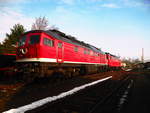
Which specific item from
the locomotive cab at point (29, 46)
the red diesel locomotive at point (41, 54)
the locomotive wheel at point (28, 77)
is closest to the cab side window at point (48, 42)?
the red diesel locomotive at point (41, 54)

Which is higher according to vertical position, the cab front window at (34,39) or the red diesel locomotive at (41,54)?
the cab front window at (34,39)

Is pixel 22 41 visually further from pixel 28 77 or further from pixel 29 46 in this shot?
pixel 28 77

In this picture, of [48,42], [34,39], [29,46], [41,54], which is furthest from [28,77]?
[48,42]

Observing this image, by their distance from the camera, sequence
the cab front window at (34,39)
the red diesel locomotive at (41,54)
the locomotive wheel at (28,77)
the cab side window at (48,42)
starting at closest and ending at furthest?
1. the red diesel locomotive at (41,54)
2. the locomotive wheel at (28,77)
3. the cab front window at (34,39)
4. the cab side window at (48,42)

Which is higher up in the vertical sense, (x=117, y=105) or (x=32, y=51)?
(x=32, y=51)

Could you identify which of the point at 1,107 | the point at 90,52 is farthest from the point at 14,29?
the point at 1,107

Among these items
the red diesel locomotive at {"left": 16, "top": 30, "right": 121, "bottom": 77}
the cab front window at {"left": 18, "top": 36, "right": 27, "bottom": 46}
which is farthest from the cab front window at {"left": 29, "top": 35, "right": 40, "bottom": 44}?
the cab front window at {"left": 18, "top": 36, "right": 27, "bottom": 46}

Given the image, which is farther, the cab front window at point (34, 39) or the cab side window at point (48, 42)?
the cab side window at point (48, 42)

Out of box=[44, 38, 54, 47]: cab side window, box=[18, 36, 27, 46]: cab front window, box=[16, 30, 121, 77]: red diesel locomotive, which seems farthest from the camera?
box=[18, 36, 27, 46]: cab front window

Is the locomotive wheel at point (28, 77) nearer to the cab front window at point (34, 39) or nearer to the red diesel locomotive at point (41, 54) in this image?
the red diesel locomotive at point (41, 54)

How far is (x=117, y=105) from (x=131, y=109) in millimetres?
537

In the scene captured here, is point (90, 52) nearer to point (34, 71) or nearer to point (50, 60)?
point (50, 60)

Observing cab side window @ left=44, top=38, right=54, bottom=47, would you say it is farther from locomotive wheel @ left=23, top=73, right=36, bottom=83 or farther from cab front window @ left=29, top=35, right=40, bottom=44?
locomotive wheel @ left=23, top=73, right=36, bottom=83

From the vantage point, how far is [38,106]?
514 cm
